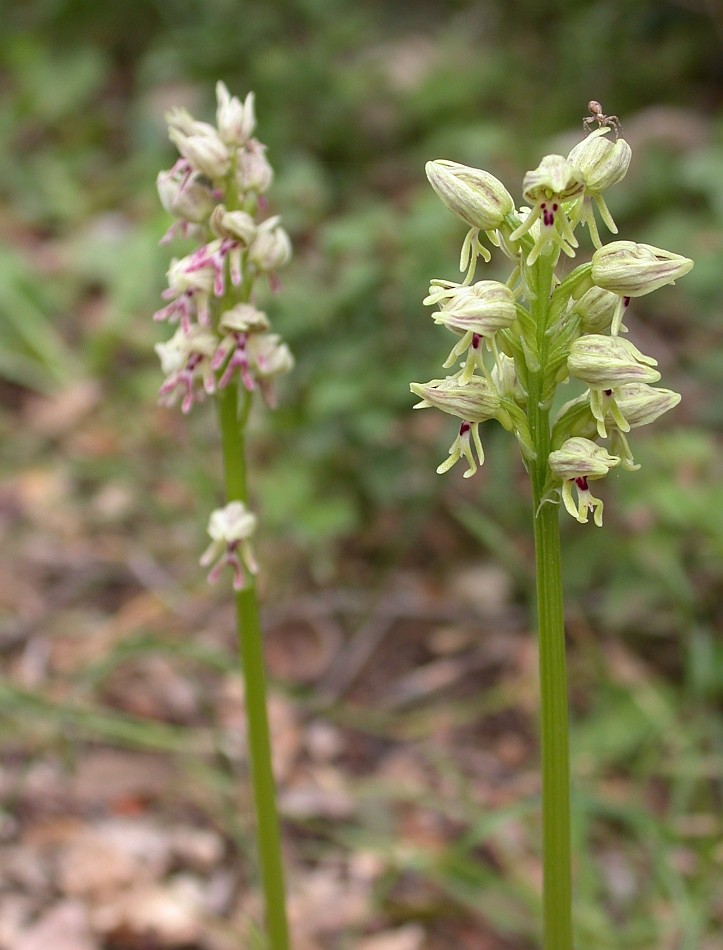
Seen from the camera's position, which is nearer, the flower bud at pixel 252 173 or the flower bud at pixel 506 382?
the flower bud at pixel 506 382

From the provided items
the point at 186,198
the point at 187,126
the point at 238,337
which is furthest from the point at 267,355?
the point at 187,126

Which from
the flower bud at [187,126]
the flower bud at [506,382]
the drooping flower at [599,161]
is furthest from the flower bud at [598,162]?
the flower bud at [187,126]

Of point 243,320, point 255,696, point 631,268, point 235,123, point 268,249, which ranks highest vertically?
point 235,123

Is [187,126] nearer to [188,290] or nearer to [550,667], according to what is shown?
[188,290]

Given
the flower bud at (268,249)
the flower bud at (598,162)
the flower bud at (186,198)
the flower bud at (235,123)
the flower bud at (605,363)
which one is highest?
the flower bud at (235,123)

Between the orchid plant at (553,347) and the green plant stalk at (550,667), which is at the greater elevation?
the orchid plant at (553,347)

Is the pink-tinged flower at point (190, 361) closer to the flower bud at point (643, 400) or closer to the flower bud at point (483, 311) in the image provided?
the flower bud at point (483, 311)

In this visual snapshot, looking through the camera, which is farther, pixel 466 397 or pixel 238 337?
pixel 238 337

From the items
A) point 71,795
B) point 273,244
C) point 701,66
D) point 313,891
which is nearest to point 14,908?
point 71,795
